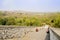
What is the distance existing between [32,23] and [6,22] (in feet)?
26.5

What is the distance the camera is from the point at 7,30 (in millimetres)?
23906

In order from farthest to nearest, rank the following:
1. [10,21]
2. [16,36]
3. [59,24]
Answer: [10,21]
[59,24]
[16,36]

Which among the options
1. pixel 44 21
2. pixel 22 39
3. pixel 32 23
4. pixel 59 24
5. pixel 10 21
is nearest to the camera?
pixel 22 39

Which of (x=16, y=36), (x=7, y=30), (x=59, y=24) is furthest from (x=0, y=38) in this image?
(x=59, y=24)

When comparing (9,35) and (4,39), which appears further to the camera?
(9,35)

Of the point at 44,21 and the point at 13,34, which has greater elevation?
the point at 13,34

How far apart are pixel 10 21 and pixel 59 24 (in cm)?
1242

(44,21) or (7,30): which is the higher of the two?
(7,30)

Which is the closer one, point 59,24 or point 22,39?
point 22,39

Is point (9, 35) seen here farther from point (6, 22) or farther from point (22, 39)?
point (6, 22)

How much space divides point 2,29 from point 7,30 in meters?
0.71

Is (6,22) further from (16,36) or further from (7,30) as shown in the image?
(16,36)

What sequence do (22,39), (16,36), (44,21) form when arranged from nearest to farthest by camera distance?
(22,39), (16,36), (44,21)

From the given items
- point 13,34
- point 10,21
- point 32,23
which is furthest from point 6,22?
point 13,34
